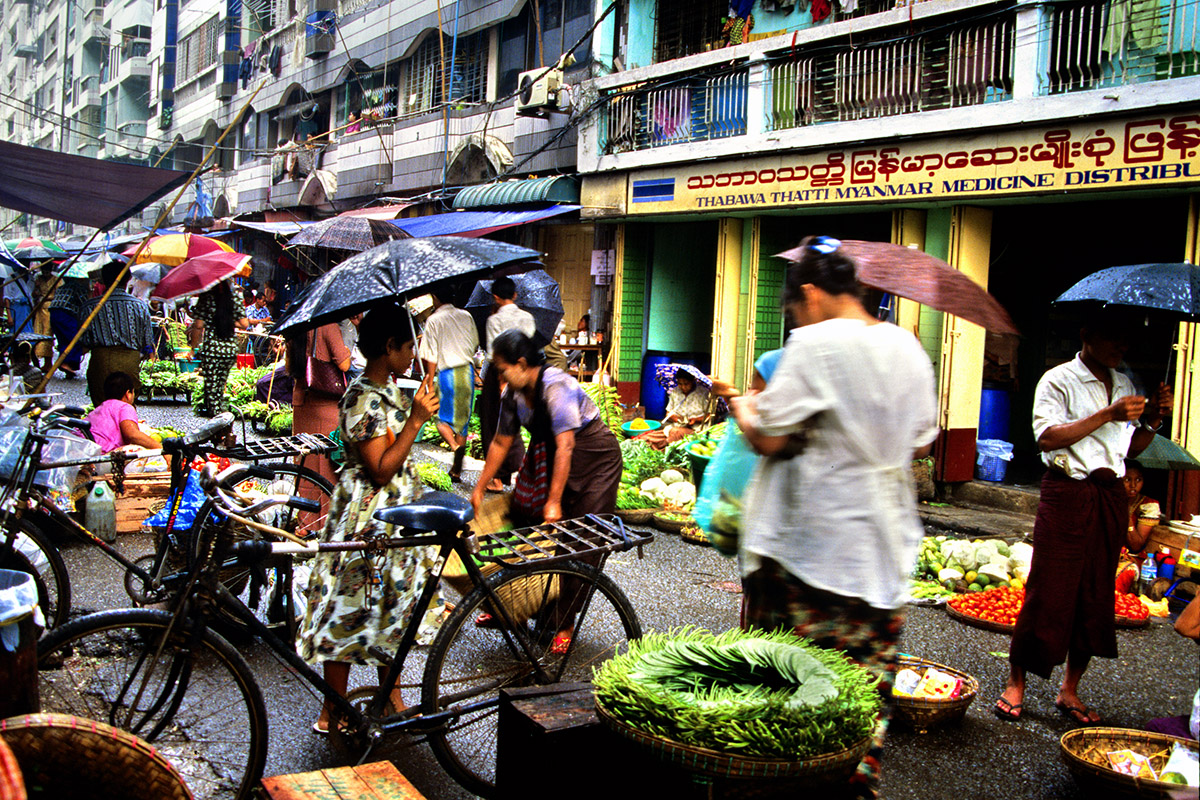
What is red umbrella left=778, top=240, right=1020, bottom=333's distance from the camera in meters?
3.29

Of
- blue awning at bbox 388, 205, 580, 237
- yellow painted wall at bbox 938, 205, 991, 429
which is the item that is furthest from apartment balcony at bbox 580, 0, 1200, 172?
blue awning at bbox 388, 205, 580, 237

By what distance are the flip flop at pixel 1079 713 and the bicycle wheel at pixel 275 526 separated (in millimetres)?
3554

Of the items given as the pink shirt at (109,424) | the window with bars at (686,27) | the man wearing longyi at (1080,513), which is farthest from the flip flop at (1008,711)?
the window with bars at (686,27)

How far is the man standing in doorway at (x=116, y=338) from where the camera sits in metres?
11.9

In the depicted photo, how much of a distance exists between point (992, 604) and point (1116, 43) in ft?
18.8

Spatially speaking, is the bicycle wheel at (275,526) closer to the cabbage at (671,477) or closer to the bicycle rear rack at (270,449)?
the bicycle rear rack at (270,449)

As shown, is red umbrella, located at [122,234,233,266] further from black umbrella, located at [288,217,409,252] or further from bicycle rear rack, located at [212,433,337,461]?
bicycle rear rack, located at [212,433,337,461]

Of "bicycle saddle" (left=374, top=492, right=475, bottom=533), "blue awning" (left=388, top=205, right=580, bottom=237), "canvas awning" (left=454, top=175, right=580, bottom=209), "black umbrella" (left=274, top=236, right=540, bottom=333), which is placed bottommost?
"bicycle saddle" (left=374, top=492, right=475, bottom=533)

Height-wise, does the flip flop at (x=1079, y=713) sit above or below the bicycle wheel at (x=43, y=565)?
below

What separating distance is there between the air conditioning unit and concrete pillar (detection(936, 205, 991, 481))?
7.57m

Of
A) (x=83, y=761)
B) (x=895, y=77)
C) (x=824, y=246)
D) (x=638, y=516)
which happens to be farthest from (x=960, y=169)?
(x=83, y=761)

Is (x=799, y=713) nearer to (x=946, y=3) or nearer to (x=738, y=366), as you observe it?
(x=946, y=3)

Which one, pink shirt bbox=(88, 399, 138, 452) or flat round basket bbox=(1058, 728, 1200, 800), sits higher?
pink shirt bbox=(88, 399, 138, 452)

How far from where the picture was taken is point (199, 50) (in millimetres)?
35656
